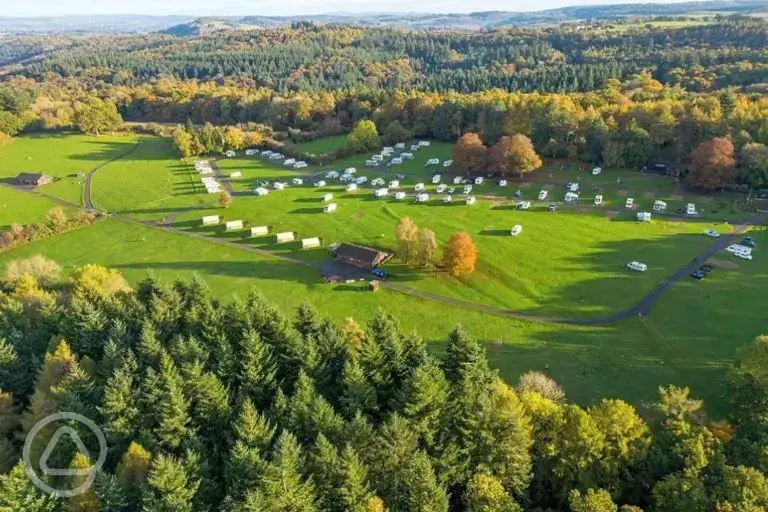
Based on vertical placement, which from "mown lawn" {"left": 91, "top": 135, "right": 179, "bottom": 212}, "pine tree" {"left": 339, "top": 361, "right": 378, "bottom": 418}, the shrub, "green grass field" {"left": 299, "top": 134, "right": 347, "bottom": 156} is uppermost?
"pine tree" {"left": 339, "top": 361, "right": 378, "bottom": 418}

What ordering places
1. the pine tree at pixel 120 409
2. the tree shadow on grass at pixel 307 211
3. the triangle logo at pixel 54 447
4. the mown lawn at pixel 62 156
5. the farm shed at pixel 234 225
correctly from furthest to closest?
the mown lawn at pixel 62 156, the tree shadow on grass at pixel 307 211, the farm shed at pixel 234 225, the pine tree at pixel 120 409, the triangle logo at pixel 54 447

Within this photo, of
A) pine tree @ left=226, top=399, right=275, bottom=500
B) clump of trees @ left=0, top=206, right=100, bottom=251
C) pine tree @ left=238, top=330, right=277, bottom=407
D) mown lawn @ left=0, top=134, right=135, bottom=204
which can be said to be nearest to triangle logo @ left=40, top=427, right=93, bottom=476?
pine tree @ left=226, top=399, right=275, bottom=500

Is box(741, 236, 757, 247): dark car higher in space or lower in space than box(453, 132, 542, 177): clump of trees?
lower

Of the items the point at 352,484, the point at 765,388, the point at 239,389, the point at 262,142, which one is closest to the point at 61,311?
the point at 239,389

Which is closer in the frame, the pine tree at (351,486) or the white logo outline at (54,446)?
the pine tree at (351,486)

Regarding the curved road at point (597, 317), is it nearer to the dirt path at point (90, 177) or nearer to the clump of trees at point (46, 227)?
the clump of trees at point (46, 227)

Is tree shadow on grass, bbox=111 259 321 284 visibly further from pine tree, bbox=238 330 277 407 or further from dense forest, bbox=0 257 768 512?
pine tree, bbox=238 330 277 407

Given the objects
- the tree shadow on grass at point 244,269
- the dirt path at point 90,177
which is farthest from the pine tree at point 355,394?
the dirt path at point 90,177

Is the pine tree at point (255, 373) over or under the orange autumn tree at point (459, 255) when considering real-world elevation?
over

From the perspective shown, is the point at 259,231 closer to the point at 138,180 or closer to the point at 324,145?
the point at 138,180
